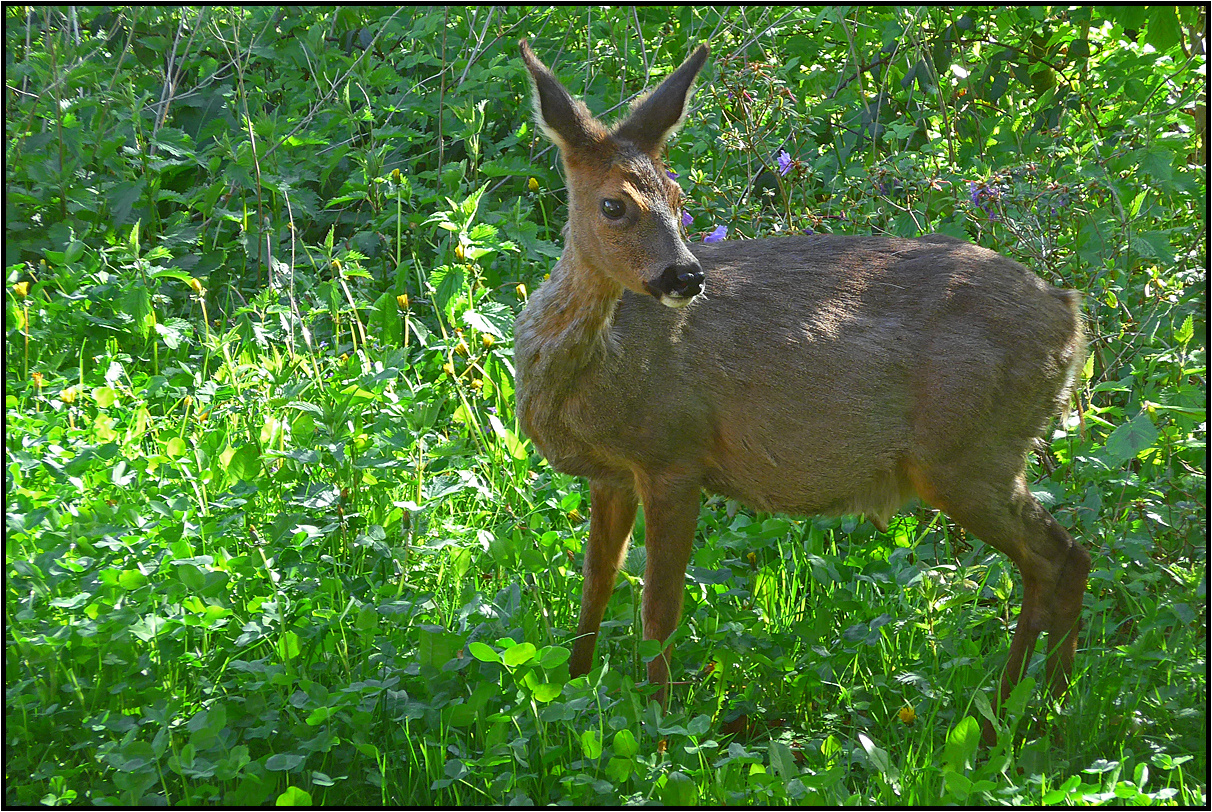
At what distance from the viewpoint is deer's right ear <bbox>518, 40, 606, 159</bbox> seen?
3.64 metres

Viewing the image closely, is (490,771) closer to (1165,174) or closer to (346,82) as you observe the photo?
(1165,174)

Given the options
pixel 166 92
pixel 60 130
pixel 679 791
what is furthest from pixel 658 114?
pixel 166 92

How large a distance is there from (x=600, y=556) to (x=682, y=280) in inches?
46.7

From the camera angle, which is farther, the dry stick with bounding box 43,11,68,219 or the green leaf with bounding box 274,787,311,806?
the dry stick with bounding box 43,11,68,219

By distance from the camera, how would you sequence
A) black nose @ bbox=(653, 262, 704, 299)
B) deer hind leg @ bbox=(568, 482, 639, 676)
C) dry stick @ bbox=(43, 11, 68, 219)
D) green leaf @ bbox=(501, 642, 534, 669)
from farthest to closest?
dry stick @ bbox=(43, 11, 68, 219) < deer hind leg @ bbox=(568, 482, 639, 676) < black nose @ bbox=(653, 262, 704, 299) < green leaf @ bbox=(501, 642, 534, 669)

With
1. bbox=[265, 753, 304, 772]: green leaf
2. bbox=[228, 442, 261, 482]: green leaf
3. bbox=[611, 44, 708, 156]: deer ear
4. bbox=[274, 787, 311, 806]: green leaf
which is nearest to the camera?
bbox=[274, 787, 311, 806]: green leaf

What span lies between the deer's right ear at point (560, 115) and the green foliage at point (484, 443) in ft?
4.18

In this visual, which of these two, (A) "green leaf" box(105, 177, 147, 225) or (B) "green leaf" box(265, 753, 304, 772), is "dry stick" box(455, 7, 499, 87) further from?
(B) "green leaf" box(265, 753, 304, 772)

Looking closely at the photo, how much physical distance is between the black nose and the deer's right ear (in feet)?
1.90

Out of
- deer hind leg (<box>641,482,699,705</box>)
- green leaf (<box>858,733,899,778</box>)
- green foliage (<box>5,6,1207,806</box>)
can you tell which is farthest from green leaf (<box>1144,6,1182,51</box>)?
green leaf (<box>858,733,899,778</box>)

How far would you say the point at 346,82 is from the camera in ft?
23.4

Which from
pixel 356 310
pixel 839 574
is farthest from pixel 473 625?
pixel 356 310

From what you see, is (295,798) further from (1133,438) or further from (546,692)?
(1133,438)

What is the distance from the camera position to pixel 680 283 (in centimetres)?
345
